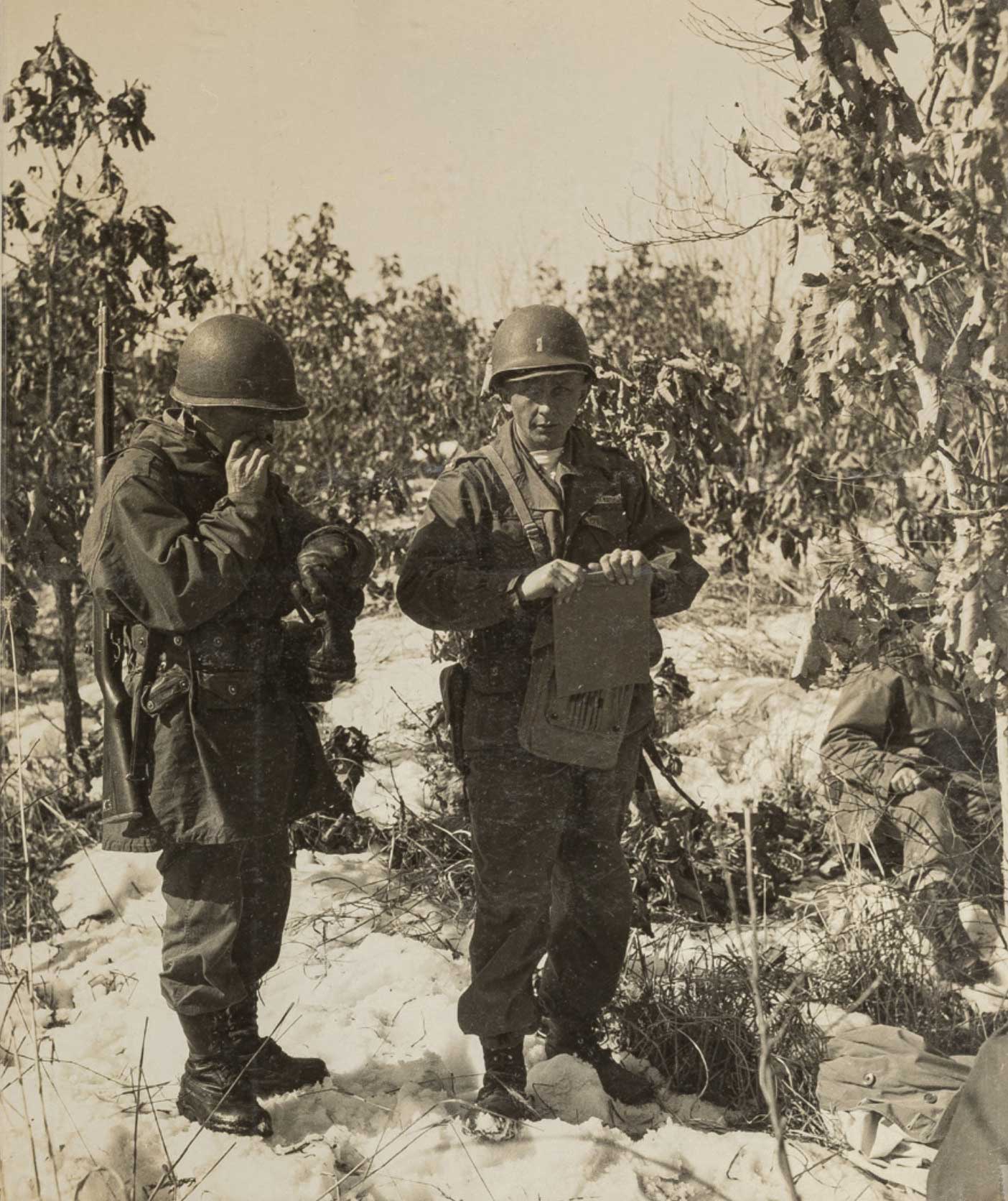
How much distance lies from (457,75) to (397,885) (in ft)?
8.82


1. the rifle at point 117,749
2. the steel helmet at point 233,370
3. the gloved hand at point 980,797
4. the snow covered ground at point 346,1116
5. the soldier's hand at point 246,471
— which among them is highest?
the steel helmet at point 233,370

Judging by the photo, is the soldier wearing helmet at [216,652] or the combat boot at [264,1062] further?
the combat boot at [264,1062]

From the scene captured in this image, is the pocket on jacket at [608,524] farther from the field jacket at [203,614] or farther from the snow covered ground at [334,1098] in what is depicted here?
the snow covered ground at [334,1098]

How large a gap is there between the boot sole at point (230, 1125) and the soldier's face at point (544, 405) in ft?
5.80

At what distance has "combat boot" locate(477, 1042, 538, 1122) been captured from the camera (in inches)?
117

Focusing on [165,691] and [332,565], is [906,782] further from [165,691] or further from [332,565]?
[165,691]

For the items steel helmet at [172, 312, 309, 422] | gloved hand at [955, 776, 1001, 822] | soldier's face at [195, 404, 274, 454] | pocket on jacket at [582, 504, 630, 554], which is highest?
steel helmet at [172, 312, 309, 422]

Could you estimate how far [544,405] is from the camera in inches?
118

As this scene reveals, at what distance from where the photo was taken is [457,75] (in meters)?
3.73

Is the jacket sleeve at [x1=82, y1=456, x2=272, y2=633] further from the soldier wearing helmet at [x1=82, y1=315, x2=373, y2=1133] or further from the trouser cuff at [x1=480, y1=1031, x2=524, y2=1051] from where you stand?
the trouser cuff at [x1=480, y1=1031, x2=524, y2=1051]

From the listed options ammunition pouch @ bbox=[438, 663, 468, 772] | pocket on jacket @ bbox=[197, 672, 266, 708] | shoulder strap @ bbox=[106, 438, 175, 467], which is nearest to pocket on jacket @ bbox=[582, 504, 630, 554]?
ammunition pouch @ bbox=[438, 663, 468, 772]

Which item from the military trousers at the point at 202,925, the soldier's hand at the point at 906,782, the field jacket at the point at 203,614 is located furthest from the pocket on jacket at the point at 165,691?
the soldier's hand at the point at 906,782

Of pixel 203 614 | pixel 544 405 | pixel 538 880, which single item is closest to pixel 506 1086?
pixel 538 880

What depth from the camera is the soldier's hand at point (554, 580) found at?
2.80m
